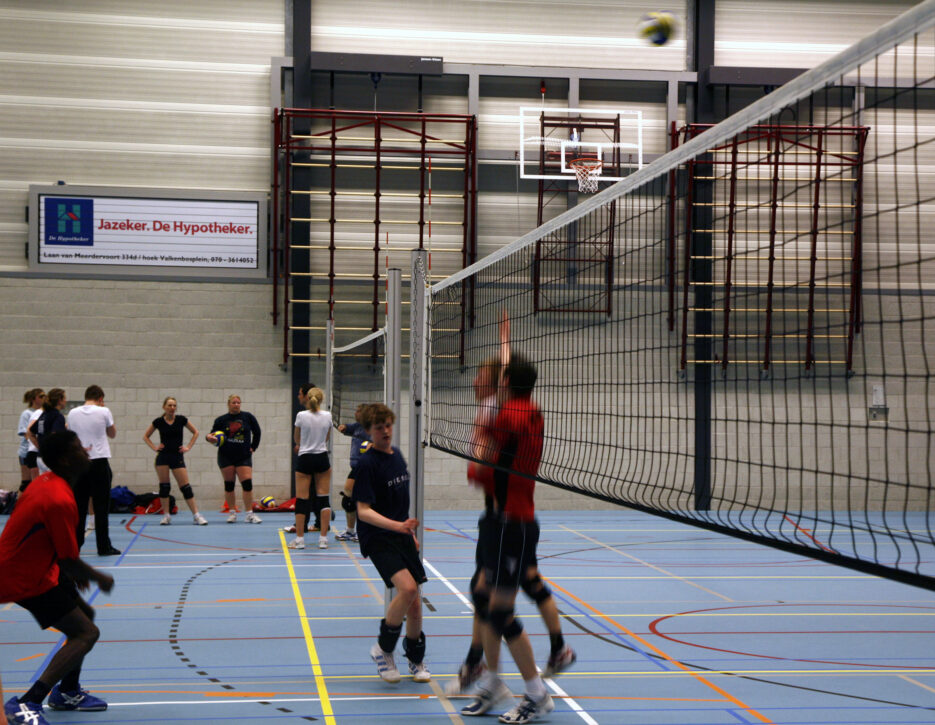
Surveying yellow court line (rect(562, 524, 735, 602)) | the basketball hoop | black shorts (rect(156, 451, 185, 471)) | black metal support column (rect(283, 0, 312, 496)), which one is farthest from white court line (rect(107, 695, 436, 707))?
the basketball hoop

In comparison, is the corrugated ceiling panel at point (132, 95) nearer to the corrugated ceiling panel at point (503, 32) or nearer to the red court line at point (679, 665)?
the corrugated ceiling panel at point (503, 32)

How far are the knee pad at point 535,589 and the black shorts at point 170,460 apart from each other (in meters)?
8.95

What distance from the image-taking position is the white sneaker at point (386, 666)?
223 inches

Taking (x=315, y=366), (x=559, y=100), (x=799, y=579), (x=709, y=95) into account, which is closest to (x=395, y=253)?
(x=315, y=366)

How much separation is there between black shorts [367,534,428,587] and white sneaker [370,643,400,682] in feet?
1.41

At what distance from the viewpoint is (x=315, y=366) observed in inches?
620

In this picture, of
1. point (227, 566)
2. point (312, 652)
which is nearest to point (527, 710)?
point (312, 652)

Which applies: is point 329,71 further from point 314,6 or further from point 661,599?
point 661,599

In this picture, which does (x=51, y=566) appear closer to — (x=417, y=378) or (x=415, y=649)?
(x=415, y=649)

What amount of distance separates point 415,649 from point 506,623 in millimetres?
1038

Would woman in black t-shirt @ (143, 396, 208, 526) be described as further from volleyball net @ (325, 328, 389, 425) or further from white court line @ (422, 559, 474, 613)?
white court line @ (422, 559, 474, 613)

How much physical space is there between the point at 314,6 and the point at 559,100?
4.23 metres

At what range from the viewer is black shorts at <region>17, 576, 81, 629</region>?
15.9ft

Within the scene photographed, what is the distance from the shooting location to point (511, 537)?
511 cm
